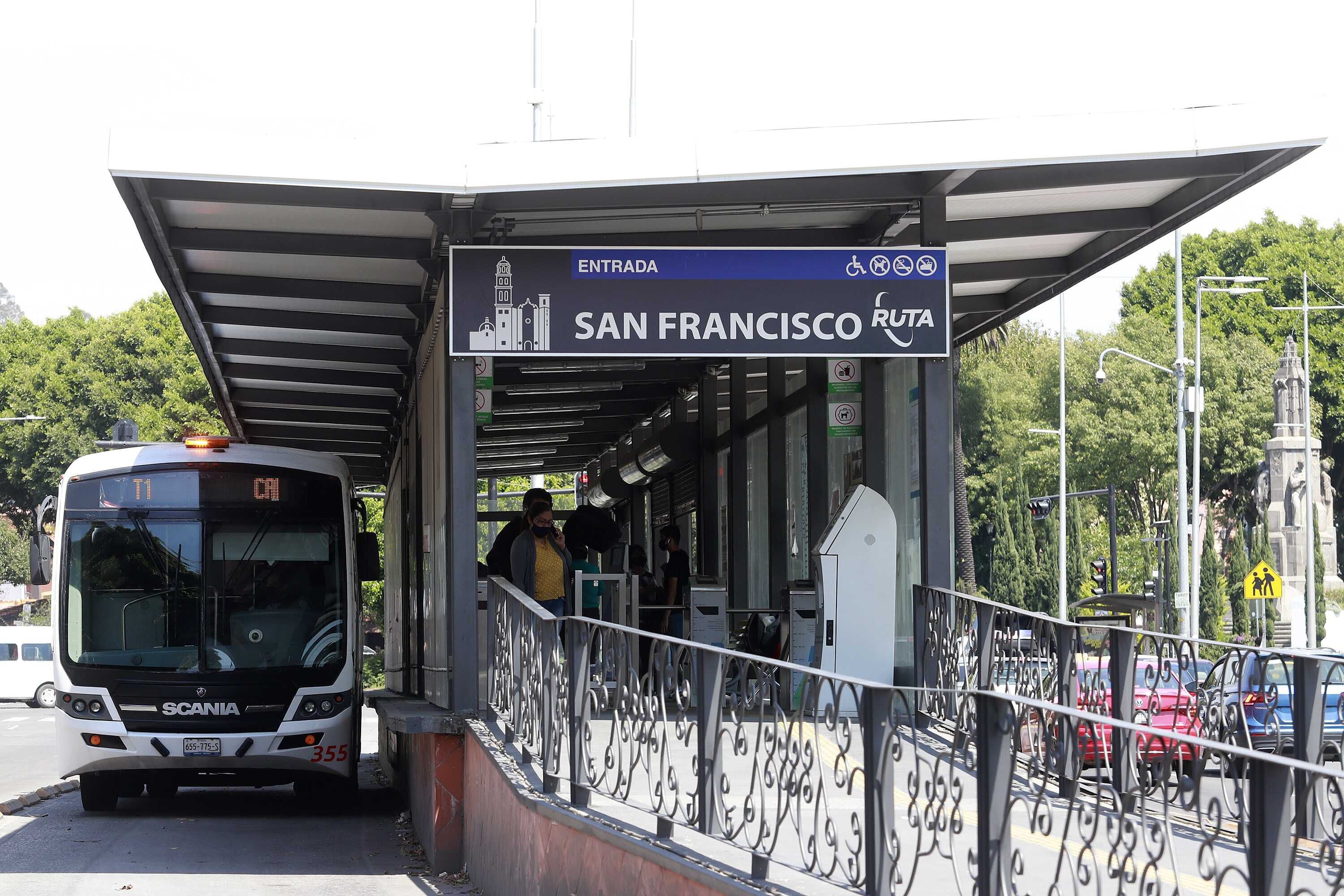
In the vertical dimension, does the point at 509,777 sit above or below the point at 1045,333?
below

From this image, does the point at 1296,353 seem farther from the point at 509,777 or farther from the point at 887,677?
the point at 509,777

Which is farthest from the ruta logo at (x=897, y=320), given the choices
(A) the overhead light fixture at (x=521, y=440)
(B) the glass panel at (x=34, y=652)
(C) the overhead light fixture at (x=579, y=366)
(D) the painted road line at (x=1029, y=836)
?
(B) the glass panel at (x=34, y=652)

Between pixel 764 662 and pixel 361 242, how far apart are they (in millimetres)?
7010

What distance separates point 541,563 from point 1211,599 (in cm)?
5103

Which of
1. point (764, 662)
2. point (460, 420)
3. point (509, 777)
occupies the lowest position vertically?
point (509, 777)

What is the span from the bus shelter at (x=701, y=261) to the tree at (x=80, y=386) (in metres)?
57.7

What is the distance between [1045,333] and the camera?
78.1 meters

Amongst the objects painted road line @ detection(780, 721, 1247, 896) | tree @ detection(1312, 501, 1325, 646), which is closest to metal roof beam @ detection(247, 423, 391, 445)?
painted road line @ detection(780, 721, 1247, 896)

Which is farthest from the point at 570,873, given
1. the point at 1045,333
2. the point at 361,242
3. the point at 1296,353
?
the point at 1045,333

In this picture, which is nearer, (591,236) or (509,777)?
(509,777)

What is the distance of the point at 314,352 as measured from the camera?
16828mm

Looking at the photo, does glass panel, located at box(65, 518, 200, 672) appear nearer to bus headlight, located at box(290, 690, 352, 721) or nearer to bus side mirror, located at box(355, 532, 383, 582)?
bus headlight, located at box(290, 690, 352, 721)

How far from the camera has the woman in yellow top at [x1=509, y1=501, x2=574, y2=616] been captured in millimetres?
11266

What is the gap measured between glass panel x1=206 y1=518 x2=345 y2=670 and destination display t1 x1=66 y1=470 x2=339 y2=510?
22 centimetres
